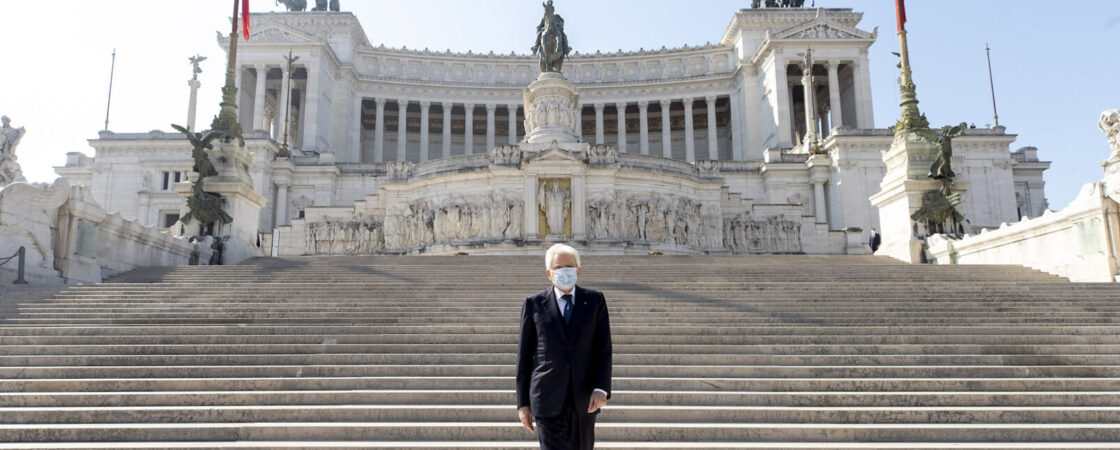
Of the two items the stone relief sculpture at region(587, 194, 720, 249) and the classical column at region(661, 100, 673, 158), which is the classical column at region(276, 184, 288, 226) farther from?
the classical column at region(661, 100, 673, 158)

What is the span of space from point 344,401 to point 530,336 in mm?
4077

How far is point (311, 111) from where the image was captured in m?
52.4

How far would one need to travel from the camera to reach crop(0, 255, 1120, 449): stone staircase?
6668 millimetres

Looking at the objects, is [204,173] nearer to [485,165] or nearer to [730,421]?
[485,165]

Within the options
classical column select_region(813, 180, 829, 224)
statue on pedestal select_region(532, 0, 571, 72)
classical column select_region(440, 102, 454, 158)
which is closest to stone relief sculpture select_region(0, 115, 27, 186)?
statue on pedestal select_region(532, 0, 571, 72)

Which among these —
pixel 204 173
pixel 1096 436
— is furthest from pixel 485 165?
pixel 1096 436

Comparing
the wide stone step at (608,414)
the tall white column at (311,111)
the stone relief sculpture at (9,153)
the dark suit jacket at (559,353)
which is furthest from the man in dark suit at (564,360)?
the tall white column at (311,111)

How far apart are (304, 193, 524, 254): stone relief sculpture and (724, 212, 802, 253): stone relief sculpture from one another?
993 centimetres

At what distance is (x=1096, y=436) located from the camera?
6.57m

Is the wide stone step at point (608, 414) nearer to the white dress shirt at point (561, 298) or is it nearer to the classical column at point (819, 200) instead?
the white dress shirt at point (561, 298)

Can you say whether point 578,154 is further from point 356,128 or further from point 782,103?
point 356,128

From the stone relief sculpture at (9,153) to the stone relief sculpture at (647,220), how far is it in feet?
56.0

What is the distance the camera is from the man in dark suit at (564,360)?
159 inches

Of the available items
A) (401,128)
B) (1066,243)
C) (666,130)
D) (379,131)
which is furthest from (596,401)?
(379,131)
